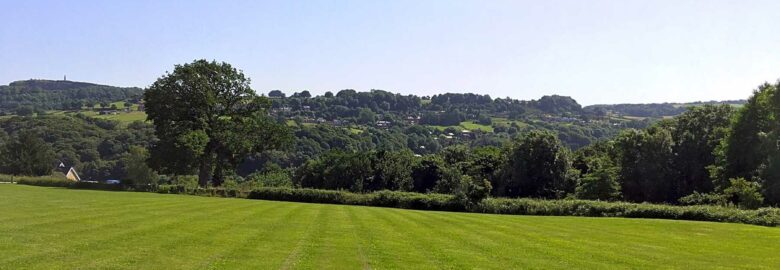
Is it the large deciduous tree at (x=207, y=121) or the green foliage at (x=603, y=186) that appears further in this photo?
the large deciduous tree at (x=207, y=121)

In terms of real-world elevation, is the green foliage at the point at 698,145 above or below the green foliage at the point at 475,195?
above

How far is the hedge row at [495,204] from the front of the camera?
122 ft

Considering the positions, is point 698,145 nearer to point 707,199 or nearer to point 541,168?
point 541,168

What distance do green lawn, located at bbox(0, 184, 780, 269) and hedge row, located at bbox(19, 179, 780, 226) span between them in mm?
7002

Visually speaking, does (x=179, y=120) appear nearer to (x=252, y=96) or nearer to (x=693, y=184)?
(x=252, y=96)

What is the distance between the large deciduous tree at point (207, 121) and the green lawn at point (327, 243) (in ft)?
98.5

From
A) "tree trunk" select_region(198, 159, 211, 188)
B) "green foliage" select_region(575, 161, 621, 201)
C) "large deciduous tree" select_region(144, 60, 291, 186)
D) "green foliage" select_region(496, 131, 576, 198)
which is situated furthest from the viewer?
"green foliage" select_region(496, 131, 576, 198)

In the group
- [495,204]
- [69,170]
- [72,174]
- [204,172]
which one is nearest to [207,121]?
[204,172]

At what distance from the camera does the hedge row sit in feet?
122

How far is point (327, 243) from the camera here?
20.5 metres

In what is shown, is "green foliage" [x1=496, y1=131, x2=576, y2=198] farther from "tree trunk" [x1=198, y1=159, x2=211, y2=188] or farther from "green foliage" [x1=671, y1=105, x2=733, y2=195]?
"tree trunk" [x1=198, y1=159, x2=211, y2=188]

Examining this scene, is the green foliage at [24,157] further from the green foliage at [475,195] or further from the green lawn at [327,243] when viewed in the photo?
the green foliage at [475,195]

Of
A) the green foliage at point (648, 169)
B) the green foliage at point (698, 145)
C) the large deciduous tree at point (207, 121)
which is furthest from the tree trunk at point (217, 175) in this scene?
the green foliage at point (698, 145)

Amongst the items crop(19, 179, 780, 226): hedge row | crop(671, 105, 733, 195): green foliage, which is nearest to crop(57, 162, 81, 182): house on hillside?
crop(19, 179, 780, 226): hedge row
